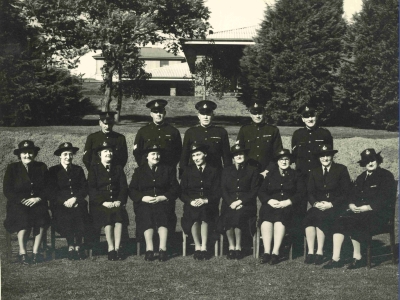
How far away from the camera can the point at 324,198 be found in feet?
16.9

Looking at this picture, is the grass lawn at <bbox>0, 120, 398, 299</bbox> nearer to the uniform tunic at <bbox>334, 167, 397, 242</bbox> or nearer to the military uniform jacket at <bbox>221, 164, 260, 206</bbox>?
the uniform tunic at <bbox>334, 167, 397, 242</bbox>

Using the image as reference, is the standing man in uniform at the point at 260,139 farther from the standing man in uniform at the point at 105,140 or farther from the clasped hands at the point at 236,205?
the standing man in uniform at the point at 105,140

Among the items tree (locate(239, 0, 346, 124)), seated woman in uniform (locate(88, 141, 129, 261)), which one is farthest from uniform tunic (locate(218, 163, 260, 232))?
tree (locate(239, 0, 346, 124))

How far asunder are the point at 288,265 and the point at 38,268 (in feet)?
8.35

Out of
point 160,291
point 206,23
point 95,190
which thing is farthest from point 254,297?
point 206,23

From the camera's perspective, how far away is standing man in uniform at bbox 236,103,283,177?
567 cm

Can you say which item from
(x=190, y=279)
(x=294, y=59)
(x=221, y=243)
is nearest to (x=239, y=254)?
(x=221, y=243)

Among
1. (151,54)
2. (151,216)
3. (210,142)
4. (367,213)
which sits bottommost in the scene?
(151,216)

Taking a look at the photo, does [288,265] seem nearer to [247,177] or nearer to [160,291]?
[247,177]

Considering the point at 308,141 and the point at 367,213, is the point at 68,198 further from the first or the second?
the point at 367,213

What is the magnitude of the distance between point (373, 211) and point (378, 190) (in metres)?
0.22

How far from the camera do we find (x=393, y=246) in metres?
5.01

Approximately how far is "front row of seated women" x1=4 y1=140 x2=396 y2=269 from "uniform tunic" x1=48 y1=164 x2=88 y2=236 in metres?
0.01

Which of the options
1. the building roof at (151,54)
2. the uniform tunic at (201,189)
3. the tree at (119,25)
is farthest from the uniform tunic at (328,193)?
the building roof at (151,54)
